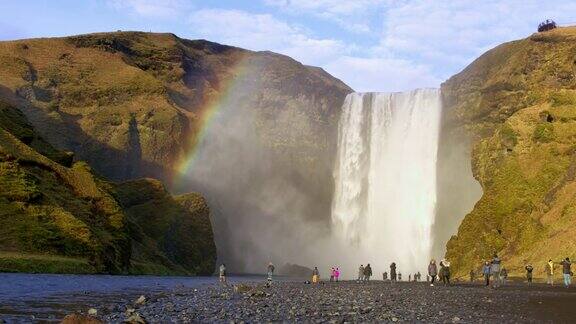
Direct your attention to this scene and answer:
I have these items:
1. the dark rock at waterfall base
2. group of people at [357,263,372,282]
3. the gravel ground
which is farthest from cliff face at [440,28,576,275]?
the dark rock at waterfall base

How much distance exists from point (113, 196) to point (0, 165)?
2119 centimetres

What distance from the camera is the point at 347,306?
846 inches

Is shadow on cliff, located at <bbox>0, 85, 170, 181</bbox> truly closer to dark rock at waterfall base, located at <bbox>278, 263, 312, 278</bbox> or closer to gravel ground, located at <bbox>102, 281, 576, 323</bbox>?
dark rock at waterfall base, located at <bbox>278, 263, 312, 278</bbox>

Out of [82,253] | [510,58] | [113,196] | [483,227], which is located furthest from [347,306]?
[510,58]

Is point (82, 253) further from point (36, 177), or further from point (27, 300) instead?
point (27, 300)

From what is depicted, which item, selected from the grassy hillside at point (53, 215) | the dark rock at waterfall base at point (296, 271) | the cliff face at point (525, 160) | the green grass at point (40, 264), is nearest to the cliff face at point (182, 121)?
the dark rock at waterfall base at point (296, 271)

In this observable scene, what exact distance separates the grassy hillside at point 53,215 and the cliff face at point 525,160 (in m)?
38.1

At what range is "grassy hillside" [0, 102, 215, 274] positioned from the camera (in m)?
60.4

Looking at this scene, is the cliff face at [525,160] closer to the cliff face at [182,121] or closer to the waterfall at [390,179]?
the waterfall at [390,179]

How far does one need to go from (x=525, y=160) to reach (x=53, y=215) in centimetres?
4947

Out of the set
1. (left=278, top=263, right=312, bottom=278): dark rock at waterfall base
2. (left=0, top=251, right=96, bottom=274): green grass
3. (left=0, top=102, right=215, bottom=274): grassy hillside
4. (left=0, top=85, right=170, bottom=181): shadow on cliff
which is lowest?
(left=0, top=251, right=96, bottom=274): green grass

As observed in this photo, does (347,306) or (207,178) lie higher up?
(207,178)

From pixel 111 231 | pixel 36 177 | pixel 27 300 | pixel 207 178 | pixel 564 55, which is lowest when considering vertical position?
pixel 27 300

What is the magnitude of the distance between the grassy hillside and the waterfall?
33.3 m
